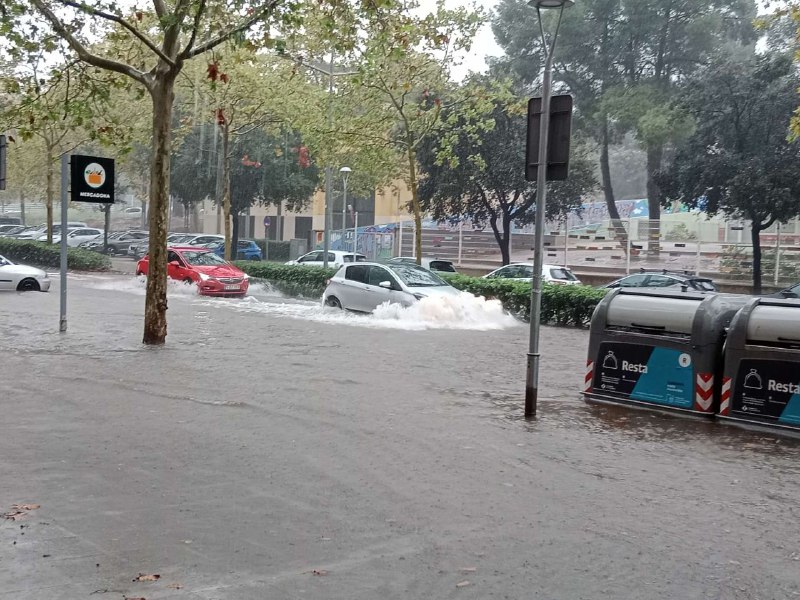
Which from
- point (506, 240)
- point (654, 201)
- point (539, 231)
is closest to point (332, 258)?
point (506, 240)

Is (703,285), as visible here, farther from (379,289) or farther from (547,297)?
(379,289)

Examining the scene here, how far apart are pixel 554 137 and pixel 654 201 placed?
39293 mm

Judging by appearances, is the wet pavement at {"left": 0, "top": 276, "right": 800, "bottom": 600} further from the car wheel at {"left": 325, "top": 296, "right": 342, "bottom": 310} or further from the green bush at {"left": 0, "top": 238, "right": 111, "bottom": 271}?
the green bush at {"left": 0, "top": 238, "right": 111, "bottom": 271}

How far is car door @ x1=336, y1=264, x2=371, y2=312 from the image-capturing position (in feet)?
71.8

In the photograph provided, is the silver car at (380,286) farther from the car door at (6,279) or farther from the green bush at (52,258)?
the green bush at (52,258)

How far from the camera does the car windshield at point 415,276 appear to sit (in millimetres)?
21469

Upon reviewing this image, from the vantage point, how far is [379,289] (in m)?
21.4

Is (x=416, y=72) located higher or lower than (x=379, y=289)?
higher

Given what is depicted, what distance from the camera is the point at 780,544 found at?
6379mm

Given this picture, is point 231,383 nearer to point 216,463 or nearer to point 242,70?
Result: point 216,463

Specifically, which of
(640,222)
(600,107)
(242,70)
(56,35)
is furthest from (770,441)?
(600,107)

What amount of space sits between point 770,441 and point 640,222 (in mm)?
28847

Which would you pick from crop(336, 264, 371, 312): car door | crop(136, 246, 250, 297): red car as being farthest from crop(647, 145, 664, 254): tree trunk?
crop(336, 264, 371, 312): car door

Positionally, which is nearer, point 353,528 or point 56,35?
point 353,528
